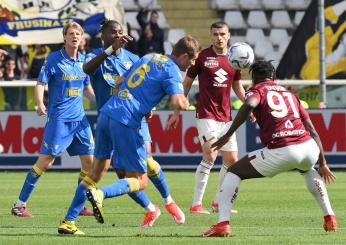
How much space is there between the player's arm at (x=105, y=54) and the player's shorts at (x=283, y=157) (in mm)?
1850

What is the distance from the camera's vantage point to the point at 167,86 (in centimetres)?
1154

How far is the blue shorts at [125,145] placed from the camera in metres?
11.5

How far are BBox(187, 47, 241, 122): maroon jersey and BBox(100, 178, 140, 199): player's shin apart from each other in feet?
12.0

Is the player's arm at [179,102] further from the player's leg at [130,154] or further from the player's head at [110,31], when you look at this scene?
the player's head at [110,31]

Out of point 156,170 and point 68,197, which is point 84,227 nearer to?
point 156,170

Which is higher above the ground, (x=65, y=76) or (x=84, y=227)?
(x=65, y=76)

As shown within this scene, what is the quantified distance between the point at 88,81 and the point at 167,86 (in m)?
3.74

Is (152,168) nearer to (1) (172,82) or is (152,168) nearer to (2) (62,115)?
(1) (172,82)

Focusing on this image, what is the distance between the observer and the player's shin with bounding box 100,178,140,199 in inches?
442

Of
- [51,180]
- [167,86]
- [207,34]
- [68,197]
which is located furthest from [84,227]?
[207,34]

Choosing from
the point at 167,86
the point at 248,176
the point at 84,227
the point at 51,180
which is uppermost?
the point at 167,86

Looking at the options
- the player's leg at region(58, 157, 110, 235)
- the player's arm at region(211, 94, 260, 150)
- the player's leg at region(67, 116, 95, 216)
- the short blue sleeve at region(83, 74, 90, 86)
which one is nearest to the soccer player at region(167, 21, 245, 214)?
the short blue sleeve at region(83, 74, 90, 86)

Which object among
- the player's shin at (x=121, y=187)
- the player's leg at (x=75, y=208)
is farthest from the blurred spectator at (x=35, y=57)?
the player's shin at (x=121, y=187)

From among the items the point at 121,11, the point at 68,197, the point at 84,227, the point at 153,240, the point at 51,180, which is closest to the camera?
the point at 153,240
